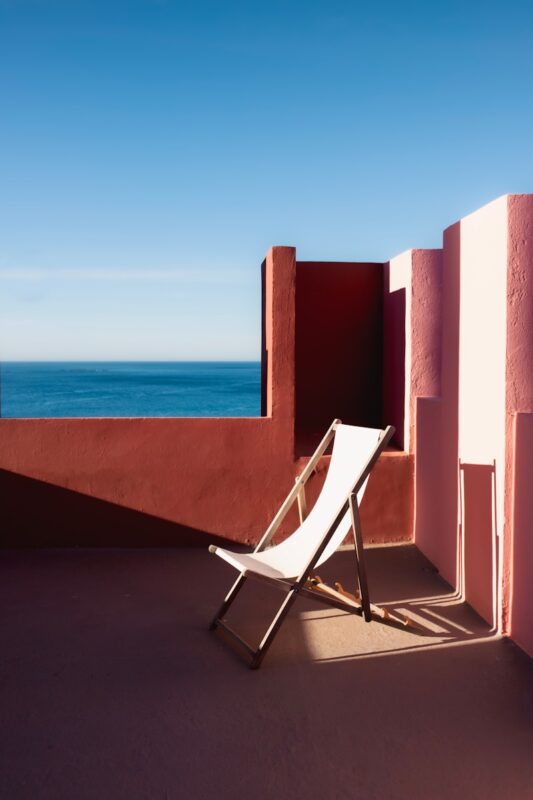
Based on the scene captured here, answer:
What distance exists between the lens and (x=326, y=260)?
6.49 m

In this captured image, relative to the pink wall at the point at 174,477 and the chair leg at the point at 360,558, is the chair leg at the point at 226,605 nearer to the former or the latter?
the chair leg at the point at 360,558

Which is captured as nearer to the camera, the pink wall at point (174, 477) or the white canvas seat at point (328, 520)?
the white canvas seat at point (328, 520)

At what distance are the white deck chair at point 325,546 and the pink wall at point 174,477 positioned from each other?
1.03 m

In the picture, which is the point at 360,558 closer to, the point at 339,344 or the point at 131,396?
the point at 339,344

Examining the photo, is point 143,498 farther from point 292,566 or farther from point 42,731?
point 42,731

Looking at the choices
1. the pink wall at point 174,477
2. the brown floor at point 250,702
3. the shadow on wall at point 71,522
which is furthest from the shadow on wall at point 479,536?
the shadow on wall at point 71,522

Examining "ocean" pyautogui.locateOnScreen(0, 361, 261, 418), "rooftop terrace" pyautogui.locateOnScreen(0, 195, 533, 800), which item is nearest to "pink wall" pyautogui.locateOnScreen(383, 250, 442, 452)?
"rooftop terrace" pyautogui.locateOnScreen(0, 195, 533, 800)

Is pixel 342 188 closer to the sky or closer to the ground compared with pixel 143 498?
closer to the sky

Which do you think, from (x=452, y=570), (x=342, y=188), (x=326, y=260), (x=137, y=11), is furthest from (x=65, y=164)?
(x=452, y=570)

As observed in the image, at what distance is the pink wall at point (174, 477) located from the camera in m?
5.16

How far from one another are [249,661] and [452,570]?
168 centimetres

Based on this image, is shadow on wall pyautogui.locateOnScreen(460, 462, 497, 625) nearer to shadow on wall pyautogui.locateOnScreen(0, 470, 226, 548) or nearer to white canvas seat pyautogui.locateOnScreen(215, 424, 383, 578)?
white canvas seat pyautogui.locateOnScreen(215, 424, 383, 578)

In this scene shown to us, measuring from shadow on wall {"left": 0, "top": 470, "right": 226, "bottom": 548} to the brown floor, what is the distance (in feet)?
2.74

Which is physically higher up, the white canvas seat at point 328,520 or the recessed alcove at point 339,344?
the recessed alcove at point 339,344
